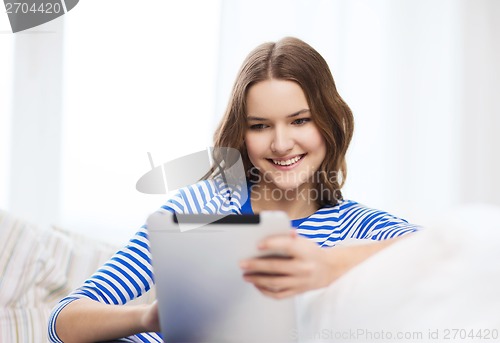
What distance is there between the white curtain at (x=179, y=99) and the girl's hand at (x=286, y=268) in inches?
77.0

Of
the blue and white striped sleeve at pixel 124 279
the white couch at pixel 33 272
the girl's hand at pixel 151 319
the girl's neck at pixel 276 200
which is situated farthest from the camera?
the white couch at pixel 33 272

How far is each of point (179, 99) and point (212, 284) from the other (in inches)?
80.1

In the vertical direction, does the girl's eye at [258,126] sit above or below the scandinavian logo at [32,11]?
below

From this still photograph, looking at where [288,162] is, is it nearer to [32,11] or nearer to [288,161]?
[288,161]

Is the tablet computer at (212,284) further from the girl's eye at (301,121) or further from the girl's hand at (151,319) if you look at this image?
the girl's eye at (301,121)

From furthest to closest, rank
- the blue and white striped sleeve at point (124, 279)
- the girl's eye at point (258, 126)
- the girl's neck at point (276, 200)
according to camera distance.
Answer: the girl's neck at point (276, 200)
the girl's eye at point (258, 126)
the blue and white striped sleeve at point (124, 279)

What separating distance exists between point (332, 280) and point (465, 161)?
7.44 feet

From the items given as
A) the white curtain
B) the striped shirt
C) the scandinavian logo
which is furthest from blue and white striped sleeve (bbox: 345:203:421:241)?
the scandinavian logo

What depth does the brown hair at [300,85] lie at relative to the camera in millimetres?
1383

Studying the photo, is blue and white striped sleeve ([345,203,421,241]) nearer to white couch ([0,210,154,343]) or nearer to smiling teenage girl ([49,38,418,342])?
smiling teenage girl ([49,38,418,342])

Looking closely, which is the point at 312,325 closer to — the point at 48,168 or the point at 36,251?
the point at 36,251

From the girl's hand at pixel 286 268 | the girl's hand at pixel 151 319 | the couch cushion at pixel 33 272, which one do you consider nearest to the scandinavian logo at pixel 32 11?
the couch cushion at pixel 33 272

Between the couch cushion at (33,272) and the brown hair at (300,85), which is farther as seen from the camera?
the couch cushion at (33,272)

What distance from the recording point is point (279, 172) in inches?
55.6
